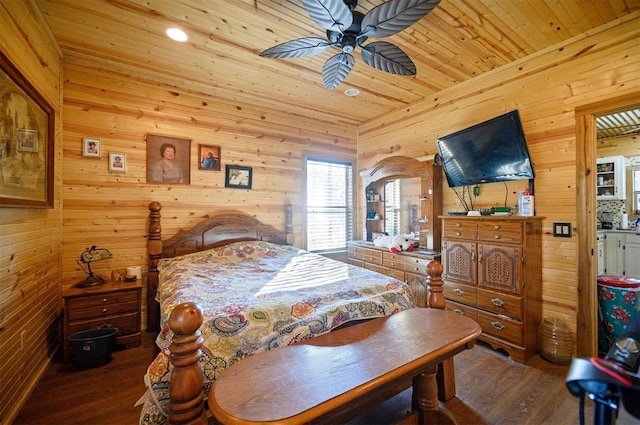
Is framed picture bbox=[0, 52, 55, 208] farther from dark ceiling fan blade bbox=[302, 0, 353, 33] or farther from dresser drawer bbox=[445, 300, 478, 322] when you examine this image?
dresser drawer bbox=[445, 300, 478, 322]

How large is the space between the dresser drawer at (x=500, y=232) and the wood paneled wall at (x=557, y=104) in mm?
425

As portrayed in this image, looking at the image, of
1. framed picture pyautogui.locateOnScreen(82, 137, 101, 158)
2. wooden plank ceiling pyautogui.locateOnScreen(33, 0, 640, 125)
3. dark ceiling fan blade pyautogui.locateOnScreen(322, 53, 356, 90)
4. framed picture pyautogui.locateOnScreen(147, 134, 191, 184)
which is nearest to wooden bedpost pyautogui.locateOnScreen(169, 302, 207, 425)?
dark ceiling fan blade pyautogui.locateOnScreen(322, 53, 356, 90)

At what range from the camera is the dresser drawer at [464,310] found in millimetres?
2729

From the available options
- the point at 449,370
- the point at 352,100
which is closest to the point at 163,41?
the point at 352,100

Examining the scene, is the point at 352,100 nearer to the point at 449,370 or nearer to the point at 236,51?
the point at 236,51

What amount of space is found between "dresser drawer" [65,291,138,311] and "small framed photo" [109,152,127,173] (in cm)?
135

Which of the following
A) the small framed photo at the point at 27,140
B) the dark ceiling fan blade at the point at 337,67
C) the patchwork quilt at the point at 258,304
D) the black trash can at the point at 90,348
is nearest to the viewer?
the patchwork quilt at the point at 258,304

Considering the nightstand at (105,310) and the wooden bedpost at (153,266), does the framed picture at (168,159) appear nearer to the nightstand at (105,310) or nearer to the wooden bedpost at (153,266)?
the wooden bedpost at (153,266)

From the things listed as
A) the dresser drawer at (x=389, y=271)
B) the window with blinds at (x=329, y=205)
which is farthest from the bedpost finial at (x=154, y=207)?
the dresser drawer at (x=389, y=271)

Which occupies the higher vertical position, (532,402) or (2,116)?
(2,116)

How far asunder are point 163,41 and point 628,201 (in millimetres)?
7141

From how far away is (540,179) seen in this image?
2654 mm

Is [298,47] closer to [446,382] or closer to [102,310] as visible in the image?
[446,382]

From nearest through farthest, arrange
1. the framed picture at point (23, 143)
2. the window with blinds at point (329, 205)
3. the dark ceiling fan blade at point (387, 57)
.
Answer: the framed picture at point (23, 143) → the dark ceiling fan blade at point (387, 57) → the window with blinds at point (329, 205)
